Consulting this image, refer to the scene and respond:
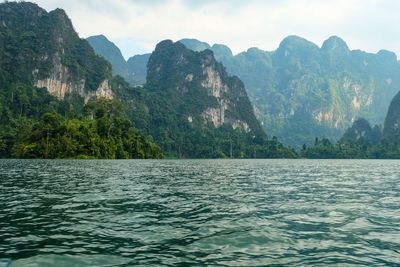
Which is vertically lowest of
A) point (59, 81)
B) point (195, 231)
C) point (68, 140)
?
point (195, 231)

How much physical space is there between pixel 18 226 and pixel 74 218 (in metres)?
2.03

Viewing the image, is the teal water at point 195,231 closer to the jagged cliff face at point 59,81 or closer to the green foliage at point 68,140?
the green foliage at point 68,140

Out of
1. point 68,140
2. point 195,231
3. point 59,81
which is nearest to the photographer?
point 195,231

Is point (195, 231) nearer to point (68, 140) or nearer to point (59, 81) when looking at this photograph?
point (68, 140)

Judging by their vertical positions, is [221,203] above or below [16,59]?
below

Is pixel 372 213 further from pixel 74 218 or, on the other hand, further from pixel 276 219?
pixel 74 218

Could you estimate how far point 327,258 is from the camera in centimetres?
769

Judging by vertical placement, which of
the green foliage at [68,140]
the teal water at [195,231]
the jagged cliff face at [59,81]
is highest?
the jagged cliff face at [59,81]

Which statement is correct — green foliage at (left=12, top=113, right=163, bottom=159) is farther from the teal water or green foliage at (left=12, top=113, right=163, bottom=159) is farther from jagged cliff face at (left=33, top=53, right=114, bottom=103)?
the teal water

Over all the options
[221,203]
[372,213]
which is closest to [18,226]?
[221,203]

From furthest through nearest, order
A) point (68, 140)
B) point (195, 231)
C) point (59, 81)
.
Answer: point (59, 81) < point (68, 140) < point (195, 231)

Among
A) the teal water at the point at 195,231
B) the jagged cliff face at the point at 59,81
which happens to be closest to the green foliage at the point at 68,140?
the jagged cliff face at the point at 59,81

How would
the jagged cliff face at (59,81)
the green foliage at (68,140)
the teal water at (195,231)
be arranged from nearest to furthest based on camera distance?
the teal water at (195,231) → the green foliage at (68,140) → the jagged cliff face at (59,81)

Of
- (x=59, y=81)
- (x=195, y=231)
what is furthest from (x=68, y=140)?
(x=59, y=81)
